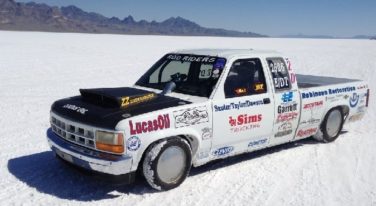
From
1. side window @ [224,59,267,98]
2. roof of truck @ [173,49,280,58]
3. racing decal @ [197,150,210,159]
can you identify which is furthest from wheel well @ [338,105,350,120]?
racing decal @ [197,150,210,159]

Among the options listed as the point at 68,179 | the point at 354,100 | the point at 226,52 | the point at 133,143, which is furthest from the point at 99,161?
the point at 354,100

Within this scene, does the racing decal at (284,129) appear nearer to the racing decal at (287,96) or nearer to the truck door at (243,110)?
the truck door at (243,110)

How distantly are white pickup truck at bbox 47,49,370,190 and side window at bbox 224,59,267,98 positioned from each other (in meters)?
0.01

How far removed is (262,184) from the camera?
18.1 ft

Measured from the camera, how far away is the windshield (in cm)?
565

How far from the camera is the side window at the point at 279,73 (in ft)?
20.5

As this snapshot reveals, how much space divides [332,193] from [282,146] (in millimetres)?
1949

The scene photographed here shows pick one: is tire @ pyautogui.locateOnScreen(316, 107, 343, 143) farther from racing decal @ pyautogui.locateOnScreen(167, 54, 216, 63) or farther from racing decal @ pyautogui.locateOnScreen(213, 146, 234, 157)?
racing decal @ pyautogui.locateOnScreen(167, 54, 216, 63)

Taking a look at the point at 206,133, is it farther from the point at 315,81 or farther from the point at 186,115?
the point at 315,81

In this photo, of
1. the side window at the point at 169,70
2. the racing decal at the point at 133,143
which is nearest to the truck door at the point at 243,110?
the side window at the point at 169,70

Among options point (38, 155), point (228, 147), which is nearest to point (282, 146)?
point (228, 147)

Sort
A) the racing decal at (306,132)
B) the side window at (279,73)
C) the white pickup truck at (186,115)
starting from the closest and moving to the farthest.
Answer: the white pickup truck at (186,115)
the side window at (279,73)
the racing decal at (306,132)

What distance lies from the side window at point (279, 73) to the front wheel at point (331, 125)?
1.31 meters

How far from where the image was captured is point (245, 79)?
5.94m
